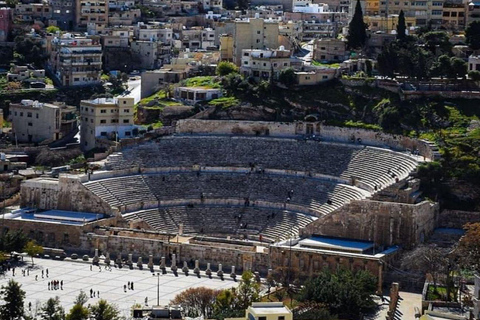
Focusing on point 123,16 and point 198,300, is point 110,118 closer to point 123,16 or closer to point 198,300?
point 198,300

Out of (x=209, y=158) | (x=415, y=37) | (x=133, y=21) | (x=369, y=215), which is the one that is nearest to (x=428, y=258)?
(x=369, y=215)

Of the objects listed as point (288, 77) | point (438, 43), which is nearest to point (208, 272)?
point (288, 77)

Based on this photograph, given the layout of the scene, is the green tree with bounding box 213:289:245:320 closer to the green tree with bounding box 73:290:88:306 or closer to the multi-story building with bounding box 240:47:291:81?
the green tree with bounding box 73:290:88:306

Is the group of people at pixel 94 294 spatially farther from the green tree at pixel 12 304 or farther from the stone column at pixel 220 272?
the stone column at pixel 220 272

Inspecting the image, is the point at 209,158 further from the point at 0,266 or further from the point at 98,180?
the point at 0,266

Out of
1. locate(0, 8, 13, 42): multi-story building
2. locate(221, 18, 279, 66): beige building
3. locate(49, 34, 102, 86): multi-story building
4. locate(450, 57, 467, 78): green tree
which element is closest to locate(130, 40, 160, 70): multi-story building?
locate(49, 34, 102, 86): multi-story building

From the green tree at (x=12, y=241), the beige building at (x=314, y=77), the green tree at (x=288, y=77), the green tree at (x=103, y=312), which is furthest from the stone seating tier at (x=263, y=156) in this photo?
the green tree at (x=103, y=312)
